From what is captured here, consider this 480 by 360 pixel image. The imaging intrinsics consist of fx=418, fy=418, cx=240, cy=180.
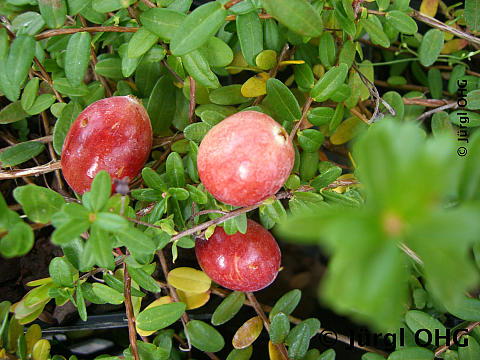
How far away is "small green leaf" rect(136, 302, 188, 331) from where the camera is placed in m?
0.86

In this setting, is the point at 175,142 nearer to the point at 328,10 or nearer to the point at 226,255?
the point at 226,255

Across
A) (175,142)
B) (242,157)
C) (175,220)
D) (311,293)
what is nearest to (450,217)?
(242,157)

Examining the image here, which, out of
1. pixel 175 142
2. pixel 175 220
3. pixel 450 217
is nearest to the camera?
pixel 450 217

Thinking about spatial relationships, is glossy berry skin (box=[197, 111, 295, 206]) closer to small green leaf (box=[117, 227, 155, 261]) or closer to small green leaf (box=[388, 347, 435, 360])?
small green leaf (box=[117, 227, 155, 261])

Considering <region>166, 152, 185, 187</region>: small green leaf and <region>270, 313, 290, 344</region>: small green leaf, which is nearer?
<region>166, 152, 185, 187</region>: small green leaf

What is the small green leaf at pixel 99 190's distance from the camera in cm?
62

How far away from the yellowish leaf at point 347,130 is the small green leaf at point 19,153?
726 millimetres

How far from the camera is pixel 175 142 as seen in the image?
95 centimetres

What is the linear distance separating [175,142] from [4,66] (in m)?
0.36

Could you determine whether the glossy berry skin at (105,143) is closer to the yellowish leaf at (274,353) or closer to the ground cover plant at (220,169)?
the ground cover plant at (220,169)

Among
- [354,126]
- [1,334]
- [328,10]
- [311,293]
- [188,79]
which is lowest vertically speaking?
[311,293]

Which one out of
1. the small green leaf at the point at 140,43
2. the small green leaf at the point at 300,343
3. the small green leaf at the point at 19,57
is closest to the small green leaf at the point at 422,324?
the small green leaf at the point at 300,343

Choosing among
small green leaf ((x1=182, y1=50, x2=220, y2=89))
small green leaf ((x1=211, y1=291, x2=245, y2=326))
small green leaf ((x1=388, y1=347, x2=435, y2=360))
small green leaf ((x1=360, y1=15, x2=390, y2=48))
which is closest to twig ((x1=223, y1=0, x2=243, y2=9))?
small green leaf ((x1=182, y1=50, x2=220, y2=89))

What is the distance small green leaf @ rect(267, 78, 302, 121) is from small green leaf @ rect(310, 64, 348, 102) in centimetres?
5
